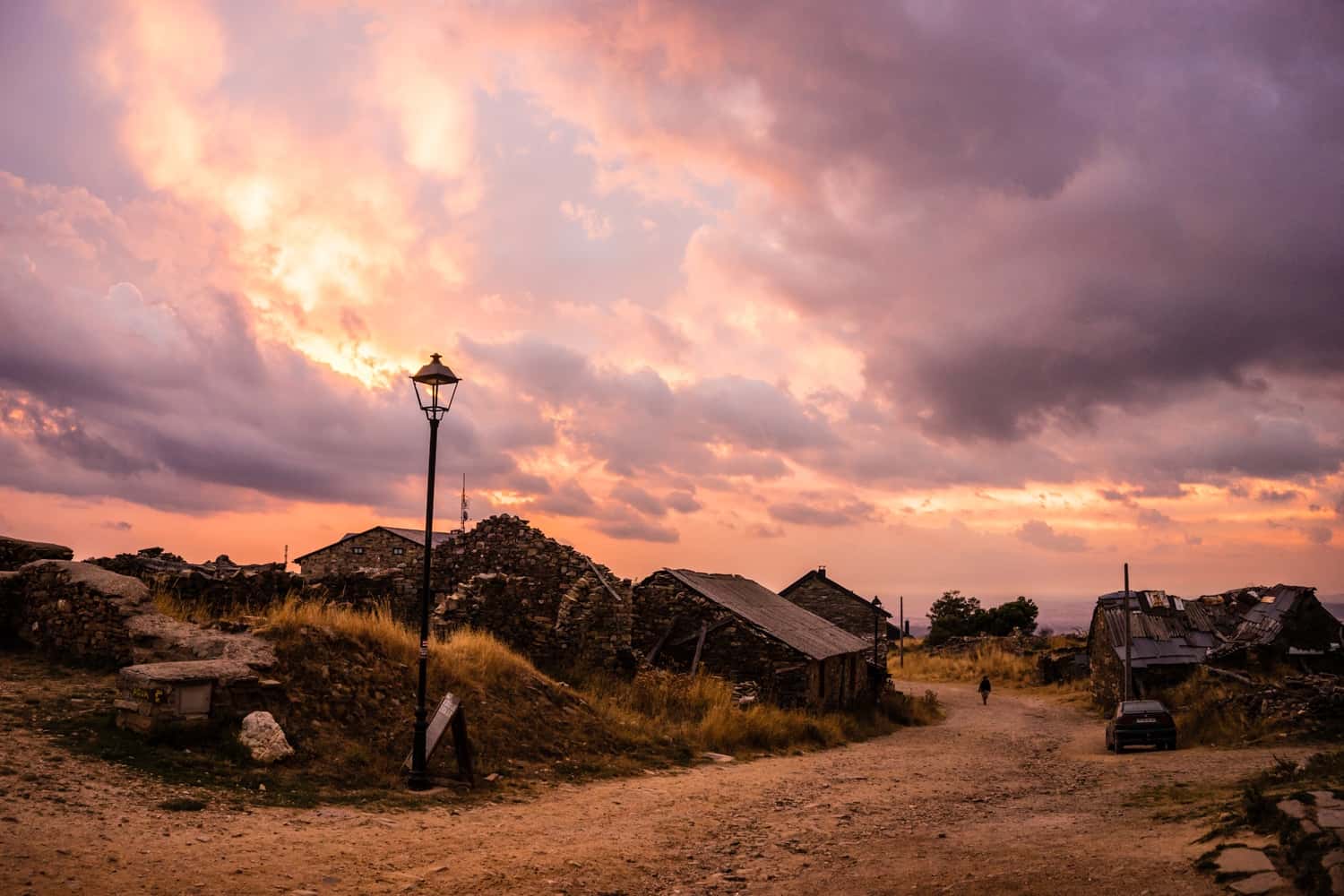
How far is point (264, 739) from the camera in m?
13.4

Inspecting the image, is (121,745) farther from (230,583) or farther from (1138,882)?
Result: (1138,882)

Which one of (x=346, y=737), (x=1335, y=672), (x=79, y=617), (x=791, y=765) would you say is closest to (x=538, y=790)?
(x=346, y=737)

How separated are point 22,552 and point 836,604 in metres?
44.5

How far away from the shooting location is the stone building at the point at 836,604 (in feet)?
184

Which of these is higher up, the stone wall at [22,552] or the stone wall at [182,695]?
the stone wall at [22,552]

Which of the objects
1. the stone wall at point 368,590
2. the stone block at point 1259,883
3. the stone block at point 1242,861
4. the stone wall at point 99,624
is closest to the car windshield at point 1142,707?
the stone block at point 1242,861

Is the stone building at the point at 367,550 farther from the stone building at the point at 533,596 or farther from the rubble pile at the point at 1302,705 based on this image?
the rubble pile at the point at 1302,705

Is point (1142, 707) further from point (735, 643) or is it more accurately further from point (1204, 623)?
point (1204, 623)

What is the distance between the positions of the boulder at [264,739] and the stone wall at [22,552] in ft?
29.6

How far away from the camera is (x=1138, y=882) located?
8.20m

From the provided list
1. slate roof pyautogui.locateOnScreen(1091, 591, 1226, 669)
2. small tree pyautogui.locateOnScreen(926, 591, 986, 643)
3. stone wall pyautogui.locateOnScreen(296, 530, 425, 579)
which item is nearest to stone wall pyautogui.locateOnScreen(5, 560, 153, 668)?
slate roof pyautogui.locateOnScreen(1091, 591, 1226, 669)

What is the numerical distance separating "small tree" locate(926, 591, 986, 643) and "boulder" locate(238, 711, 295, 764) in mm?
69893

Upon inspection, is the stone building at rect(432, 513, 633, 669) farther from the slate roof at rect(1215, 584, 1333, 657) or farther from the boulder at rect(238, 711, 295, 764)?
the slate roof at rect(1215, 584, 1333, 657)

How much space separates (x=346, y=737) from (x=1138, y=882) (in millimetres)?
11347
